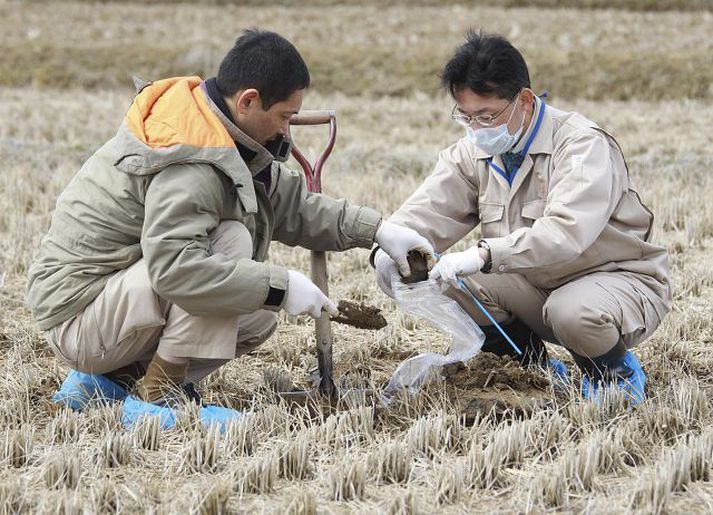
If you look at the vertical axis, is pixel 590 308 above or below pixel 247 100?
below

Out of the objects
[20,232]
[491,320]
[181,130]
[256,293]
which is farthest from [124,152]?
[20,232]

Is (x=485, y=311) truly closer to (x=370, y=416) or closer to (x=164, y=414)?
(x=370, y=416)

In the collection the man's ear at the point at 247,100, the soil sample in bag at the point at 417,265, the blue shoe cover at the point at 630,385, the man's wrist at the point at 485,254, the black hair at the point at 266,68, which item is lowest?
the blue shoe cover at the point at 630,385

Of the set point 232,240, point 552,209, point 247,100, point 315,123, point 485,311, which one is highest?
point 247,100

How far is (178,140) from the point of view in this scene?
3.69 m

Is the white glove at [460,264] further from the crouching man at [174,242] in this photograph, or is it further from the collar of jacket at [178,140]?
the collar of jacket at [178,140]

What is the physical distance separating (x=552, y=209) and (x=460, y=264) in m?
0.40

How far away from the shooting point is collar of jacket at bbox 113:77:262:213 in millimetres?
3691

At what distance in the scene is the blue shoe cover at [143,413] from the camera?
12.5ft

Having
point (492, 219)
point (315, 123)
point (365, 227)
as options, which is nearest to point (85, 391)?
point (365, 227)

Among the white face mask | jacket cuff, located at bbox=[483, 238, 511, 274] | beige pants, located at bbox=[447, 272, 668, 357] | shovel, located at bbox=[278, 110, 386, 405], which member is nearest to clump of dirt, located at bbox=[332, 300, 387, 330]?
shovel, located at bbox=[278, 110, 386, 405]

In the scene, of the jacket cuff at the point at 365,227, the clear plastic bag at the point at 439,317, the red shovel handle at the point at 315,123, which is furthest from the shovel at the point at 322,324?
the clear plastic bag at the point at 439,317

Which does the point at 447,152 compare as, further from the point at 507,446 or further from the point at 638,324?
the point at 507,446

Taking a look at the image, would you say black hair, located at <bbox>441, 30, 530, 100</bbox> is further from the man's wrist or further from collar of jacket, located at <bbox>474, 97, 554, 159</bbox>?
the man's wrist
